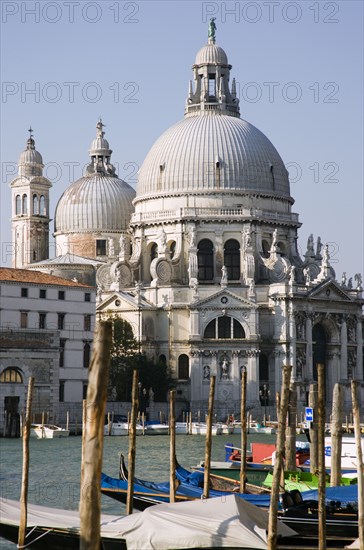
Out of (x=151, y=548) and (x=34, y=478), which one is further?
(x=34, y=478)

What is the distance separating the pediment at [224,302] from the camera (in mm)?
A: 69312

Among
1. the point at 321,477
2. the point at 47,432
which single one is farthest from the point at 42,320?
the point at 321,477

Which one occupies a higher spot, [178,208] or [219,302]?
[178,208]

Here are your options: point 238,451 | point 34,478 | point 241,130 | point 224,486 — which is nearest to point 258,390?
point 241,130

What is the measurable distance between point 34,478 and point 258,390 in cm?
3420

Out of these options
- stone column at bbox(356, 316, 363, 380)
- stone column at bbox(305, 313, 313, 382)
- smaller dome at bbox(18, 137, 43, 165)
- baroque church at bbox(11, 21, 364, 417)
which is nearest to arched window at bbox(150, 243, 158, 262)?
baroque church at bbox(11, 21, 364, 417)

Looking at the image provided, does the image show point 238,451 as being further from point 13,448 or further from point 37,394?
point 37,394

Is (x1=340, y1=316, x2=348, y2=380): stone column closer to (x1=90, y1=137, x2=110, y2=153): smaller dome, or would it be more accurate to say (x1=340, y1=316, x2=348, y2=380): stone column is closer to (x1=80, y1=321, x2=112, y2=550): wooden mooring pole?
(x1=90, y1=137, x2=110, y2=153): smaller dome

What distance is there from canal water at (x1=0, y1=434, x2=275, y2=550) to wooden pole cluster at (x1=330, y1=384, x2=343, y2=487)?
4.27 m

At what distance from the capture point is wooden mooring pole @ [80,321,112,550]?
1616cm

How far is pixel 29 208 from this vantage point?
78438 millimetres

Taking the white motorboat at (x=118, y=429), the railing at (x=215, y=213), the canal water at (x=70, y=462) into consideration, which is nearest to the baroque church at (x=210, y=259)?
the railing at (x=215, y=213)

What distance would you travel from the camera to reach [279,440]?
67.8 ft

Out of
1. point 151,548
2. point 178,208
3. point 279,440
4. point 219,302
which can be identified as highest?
point 178,208
